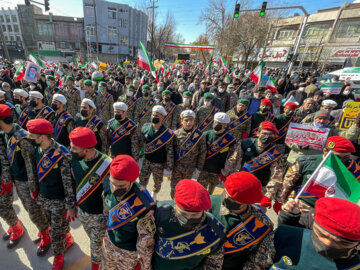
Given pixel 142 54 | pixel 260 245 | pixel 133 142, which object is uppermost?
pixel 142 54

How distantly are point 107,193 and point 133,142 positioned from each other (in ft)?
6.69

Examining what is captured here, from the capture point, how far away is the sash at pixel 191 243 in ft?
5.24

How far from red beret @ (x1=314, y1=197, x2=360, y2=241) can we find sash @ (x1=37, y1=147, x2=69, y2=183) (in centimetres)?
283

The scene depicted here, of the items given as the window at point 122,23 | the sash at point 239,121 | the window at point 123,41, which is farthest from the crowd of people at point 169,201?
the window at point 122,23

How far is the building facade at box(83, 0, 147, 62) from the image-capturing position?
42.8 m

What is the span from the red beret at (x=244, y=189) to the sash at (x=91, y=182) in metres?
1.60

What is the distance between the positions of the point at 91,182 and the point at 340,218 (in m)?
2.48

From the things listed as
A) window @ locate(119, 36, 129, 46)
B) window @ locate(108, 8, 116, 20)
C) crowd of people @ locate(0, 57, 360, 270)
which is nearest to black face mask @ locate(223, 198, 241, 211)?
crowd of people @ locate(0, 57, 360, 270)

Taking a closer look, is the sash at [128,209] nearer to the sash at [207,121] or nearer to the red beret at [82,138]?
the red beret at [82,138]

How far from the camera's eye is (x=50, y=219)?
2.67m

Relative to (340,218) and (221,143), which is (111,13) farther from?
(340,218)

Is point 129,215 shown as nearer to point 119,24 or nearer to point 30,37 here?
point 119,24

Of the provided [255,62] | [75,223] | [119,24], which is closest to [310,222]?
[75,223]

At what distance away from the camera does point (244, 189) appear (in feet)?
5.51
